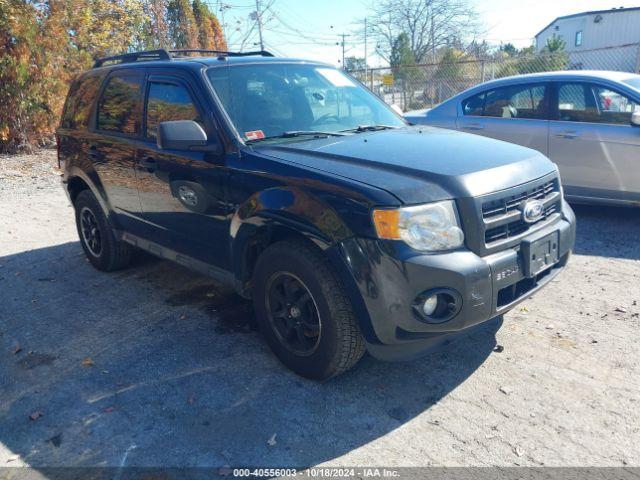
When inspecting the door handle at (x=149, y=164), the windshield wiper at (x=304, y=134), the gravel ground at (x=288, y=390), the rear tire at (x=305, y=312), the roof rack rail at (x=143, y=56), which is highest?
the roof rack rail at (x=143, y=56)

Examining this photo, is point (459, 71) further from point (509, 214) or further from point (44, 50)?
point (509, 214)

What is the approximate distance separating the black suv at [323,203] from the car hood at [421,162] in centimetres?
1

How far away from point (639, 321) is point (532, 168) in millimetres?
1531

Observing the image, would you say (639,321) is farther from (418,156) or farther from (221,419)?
(221,419)

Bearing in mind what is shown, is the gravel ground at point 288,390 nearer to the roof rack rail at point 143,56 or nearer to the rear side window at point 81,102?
the rear side window at point 81,102

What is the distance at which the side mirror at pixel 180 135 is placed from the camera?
11.2 ft

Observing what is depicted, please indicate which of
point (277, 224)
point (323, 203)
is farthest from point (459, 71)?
point (323, 203)

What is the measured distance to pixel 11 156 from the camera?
11.7 m

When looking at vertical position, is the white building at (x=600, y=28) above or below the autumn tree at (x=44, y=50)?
above

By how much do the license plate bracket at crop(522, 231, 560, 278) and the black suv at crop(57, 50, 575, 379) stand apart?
1 centimetres

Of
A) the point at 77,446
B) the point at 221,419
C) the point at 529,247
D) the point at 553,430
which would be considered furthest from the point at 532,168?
the point at 77,446

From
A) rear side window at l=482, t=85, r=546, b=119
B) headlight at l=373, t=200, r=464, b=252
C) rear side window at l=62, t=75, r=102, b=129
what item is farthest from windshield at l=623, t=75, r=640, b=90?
rear side window at l=62, t=75, r=102, b=129

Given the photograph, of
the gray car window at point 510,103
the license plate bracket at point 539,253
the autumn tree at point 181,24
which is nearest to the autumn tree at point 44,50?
the autumn tree at point 181,24

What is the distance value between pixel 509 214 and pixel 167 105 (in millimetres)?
2549
